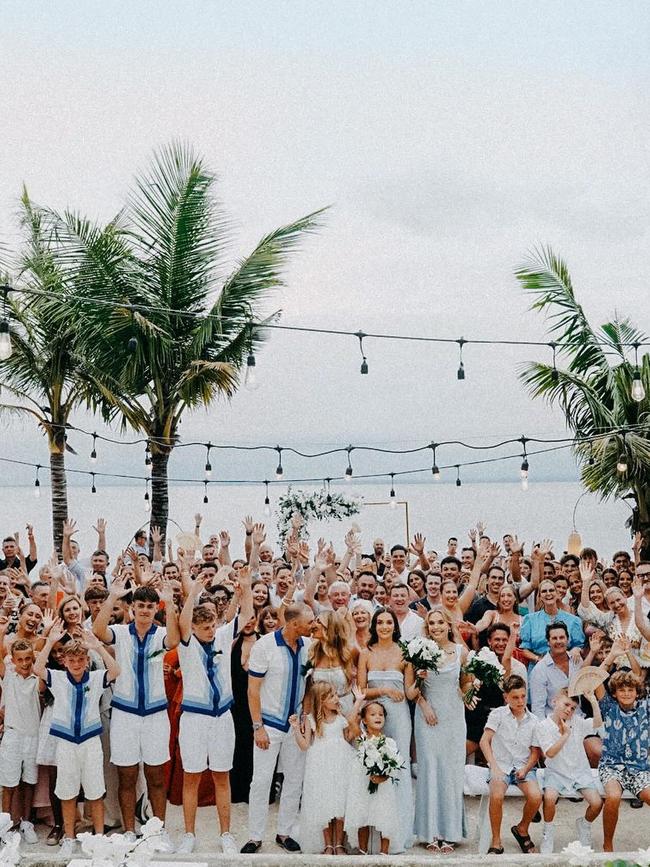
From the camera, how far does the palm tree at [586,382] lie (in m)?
13.5

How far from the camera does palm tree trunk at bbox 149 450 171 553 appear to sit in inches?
482

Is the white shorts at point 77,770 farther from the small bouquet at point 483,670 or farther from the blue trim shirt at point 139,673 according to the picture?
the small bouquet at point 483,670

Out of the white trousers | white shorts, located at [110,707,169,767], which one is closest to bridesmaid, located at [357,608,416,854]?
the white trousers

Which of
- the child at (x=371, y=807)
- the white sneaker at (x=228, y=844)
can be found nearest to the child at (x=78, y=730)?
the white sneaker at (x=228, y=844)

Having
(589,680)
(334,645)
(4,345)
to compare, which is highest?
(4,345)

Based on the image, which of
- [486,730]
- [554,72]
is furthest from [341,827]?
[554,72]

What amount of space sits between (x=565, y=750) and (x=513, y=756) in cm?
38

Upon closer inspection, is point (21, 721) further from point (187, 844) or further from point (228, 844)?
point (228, 844)

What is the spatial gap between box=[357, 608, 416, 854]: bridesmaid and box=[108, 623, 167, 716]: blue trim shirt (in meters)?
1.47

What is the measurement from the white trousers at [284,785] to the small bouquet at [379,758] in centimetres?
71

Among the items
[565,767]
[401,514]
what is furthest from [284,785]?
[401,514]

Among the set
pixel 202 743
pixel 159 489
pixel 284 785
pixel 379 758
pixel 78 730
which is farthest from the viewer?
pixel 159 489

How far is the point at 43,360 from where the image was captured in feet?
45.5

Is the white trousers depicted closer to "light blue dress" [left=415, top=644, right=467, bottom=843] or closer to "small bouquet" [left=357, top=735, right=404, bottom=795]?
"small bouquet" [left=357, top=735, right=404, bottom=795]
